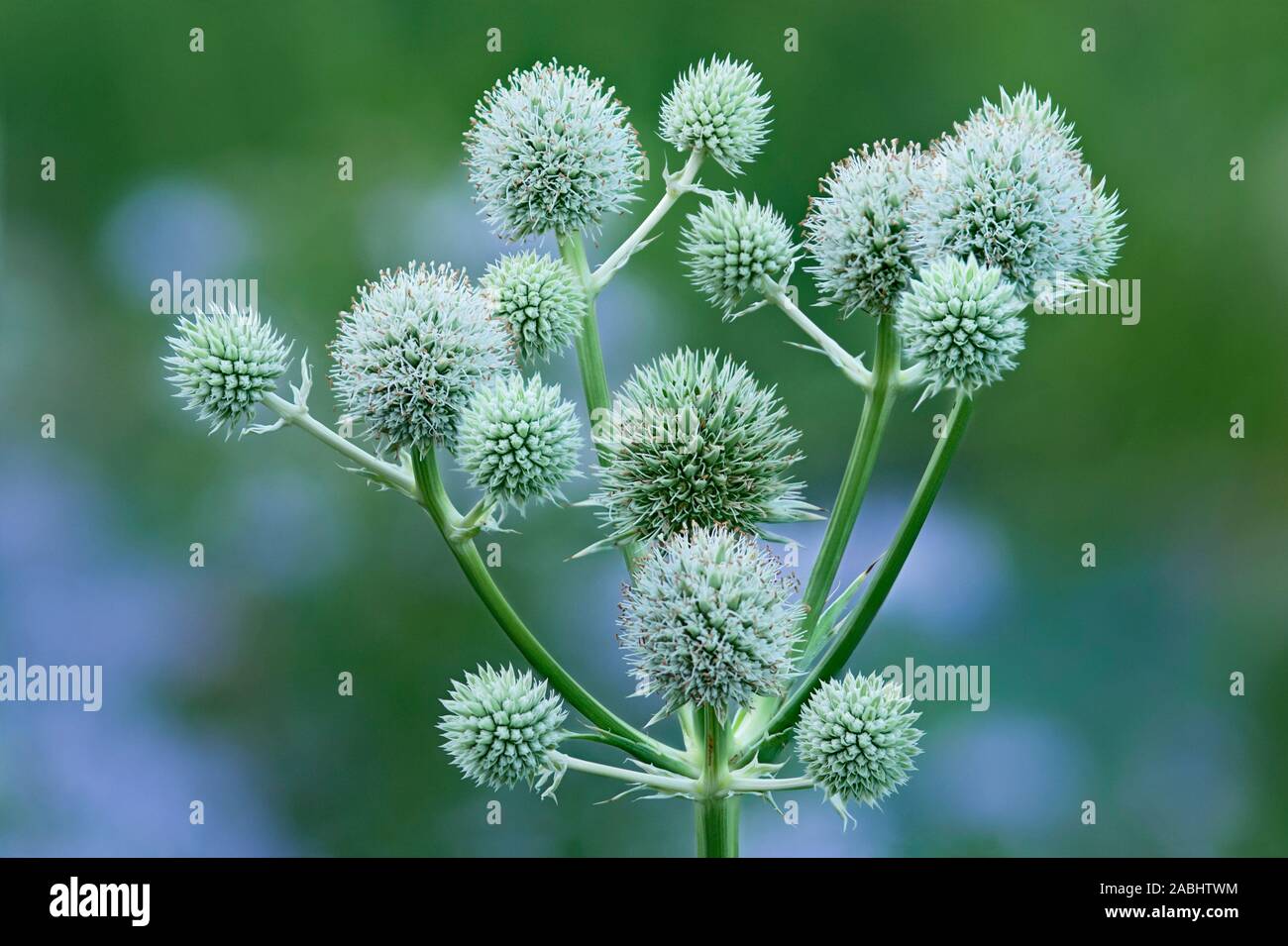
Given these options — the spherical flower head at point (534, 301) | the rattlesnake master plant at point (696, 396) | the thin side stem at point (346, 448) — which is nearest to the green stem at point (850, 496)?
the rattlesnake master plant at point (696, 396)

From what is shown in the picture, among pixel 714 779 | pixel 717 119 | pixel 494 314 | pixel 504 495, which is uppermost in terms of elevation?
pixel 717 119

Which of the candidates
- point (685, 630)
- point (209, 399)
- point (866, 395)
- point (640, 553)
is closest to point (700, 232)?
point (866, 395)

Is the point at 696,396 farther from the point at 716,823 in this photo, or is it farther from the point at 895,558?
the point at 716,823

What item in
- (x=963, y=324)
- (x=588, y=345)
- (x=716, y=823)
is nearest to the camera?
(x=963, y=324)

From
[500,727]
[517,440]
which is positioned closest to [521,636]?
[500,727]

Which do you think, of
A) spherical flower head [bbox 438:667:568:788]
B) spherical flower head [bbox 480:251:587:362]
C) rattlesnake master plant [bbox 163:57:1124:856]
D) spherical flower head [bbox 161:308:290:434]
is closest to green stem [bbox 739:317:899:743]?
rattlesnake master plant [bbox 163:57:1124:856]

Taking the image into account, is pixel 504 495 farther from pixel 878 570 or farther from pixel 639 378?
pixel 878 570
